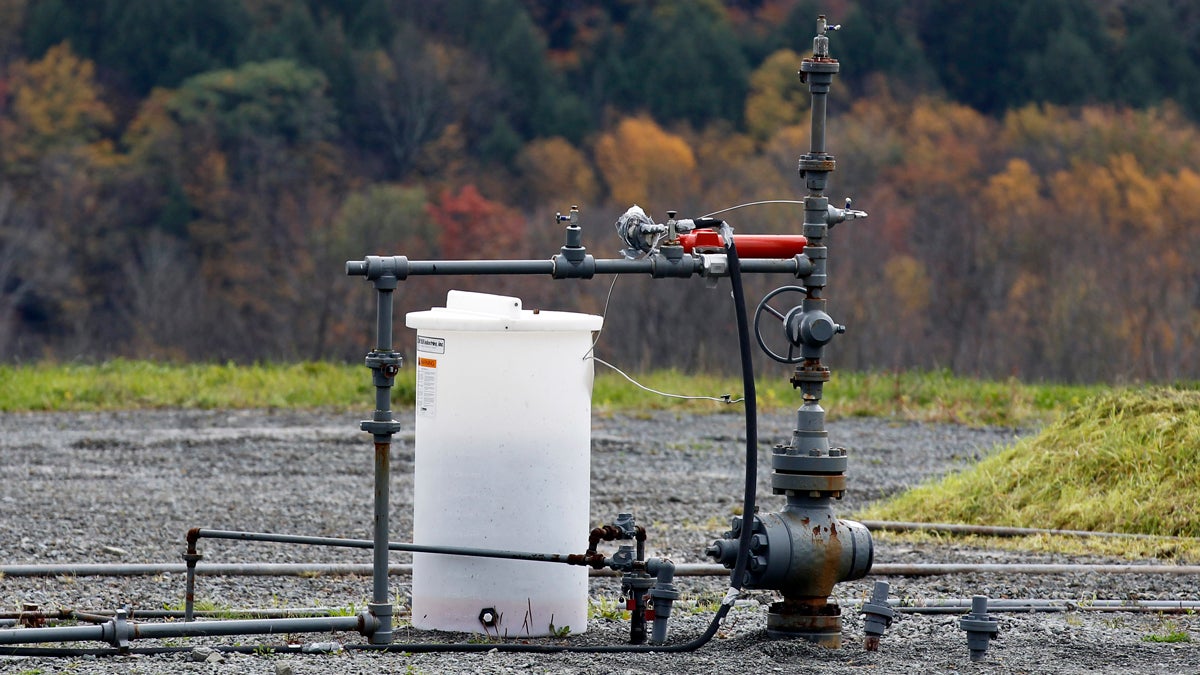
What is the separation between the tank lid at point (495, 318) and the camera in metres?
5.48

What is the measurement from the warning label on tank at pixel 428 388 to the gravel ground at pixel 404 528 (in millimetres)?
737

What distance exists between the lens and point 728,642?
18.3 feet

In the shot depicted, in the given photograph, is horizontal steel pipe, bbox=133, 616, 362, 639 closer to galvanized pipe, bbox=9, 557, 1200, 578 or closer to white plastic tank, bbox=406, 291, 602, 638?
white plastic tank, bbox=406, 291, 602, 638

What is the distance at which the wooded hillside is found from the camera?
47.1 m

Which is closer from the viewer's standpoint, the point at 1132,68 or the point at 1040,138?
the point at 1040,138

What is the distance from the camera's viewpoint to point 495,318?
5484 millimetres

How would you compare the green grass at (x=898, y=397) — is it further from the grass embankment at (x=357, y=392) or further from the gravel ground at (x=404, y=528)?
the gravel ground at (x=404, y=528)

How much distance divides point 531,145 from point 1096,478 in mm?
54189

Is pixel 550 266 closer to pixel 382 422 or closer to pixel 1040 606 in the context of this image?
pixel 382 422

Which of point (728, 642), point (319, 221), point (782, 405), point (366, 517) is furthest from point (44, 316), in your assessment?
point (728, 642)

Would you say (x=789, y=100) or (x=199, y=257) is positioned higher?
(x=789, y=100)

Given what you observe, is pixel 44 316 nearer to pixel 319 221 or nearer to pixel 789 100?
pixel 319 221

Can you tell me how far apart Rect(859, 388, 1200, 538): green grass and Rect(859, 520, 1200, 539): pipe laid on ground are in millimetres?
169

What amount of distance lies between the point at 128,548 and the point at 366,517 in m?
1.77
